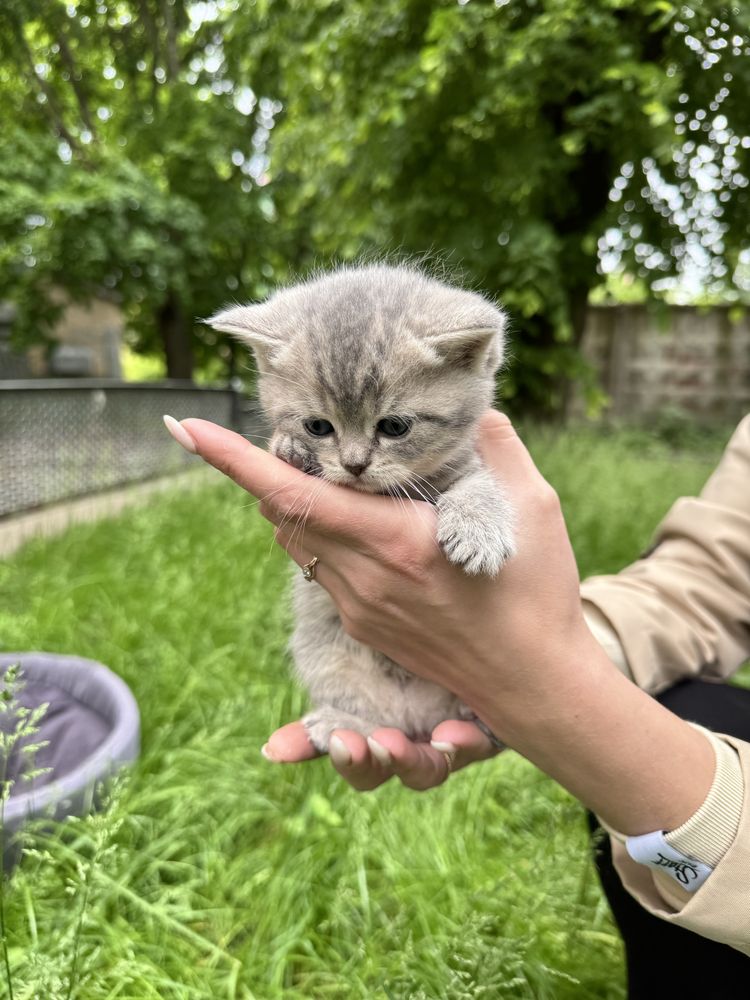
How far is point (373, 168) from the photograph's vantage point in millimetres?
4520

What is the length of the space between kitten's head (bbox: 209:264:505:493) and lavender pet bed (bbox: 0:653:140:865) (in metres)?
1.38

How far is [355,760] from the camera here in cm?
148

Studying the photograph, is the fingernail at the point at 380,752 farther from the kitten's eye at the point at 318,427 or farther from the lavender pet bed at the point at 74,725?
the lavender pet bed at the point at 74,725

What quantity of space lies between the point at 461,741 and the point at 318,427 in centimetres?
81

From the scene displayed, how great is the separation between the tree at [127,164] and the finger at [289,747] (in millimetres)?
7222

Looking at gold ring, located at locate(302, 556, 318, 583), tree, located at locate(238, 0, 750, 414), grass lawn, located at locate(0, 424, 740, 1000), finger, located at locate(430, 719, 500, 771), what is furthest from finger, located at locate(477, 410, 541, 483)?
tree, located at locate(238, 0, 750, 414)

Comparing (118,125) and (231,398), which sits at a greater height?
(118,125)

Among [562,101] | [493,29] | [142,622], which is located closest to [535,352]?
[562,101]

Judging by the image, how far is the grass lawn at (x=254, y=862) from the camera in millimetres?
1749

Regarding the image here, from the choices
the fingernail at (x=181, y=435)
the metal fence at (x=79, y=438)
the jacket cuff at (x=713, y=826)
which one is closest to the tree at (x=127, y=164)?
the metal fence at (x=79, y=438)

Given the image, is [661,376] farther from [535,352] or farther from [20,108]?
[20,108]

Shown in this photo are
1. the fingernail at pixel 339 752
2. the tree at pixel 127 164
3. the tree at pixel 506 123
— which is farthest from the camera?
the tree at pixel 127 164

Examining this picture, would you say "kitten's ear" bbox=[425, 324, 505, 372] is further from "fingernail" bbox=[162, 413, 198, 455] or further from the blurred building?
the blurred building

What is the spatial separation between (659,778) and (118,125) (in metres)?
11.6
